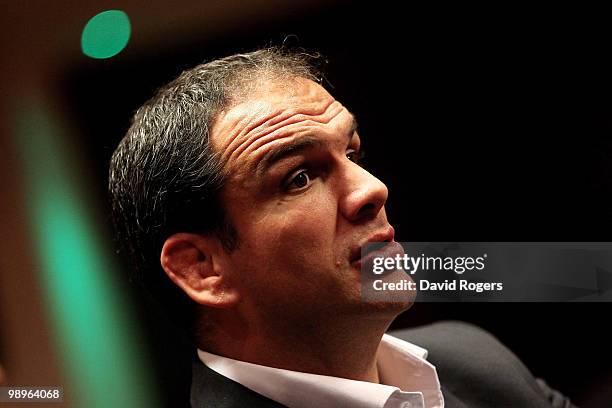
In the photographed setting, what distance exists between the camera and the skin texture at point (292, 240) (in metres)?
1.16

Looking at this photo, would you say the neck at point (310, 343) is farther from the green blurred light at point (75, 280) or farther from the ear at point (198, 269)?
the green blurred light at point (75, 280)

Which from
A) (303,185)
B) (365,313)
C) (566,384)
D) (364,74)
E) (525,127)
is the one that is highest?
(364,74)

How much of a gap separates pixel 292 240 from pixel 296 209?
47 mm

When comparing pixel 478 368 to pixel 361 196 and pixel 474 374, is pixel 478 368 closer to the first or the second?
pixel 474 374

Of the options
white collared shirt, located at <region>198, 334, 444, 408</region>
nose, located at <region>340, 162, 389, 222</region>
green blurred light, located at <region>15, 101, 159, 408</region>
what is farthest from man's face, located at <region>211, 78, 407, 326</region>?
green blurred light, located at <region>15, 101, 159, 408</region>

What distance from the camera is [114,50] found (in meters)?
1.31

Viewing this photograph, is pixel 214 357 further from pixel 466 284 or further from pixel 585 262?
pixel 585 262

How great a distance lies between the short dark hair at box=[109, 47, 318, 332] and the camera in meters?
1.20

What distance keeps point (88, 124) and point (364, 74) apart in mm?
487

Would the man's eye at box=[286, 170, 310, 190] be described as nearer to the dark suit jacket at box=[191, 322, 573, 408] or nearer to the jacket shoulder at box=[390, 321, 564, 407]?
the dark suit jacket at box=[191, 322, 573, 408]

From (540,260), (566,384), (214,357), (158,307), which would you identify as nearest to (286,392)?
(214,357)

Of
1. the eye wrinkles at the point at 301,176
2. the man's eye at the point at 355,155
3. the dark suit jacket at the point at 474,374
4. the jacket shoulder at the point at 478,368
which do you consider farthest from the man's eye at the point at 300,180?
the jacket shoulder at the point at 478,368

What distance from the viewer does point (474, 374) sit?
4.64ft

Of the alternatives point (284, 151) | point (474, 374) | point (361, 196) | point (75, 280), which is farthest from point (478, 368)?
point (75, 280)
